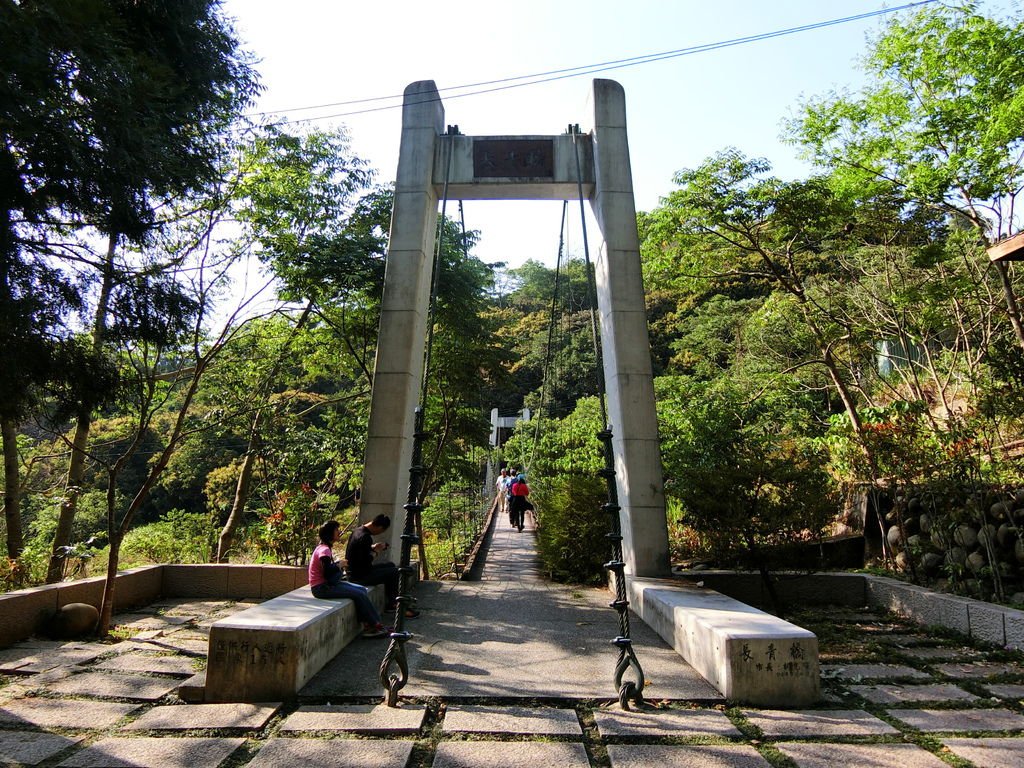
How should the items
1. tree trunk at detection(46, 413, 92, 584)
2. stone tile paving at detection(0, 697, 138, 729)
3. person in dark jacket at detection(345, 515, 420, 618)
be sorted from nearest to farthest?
stone tile paving at detection(0, 697, 138, 729) < person in dark jacket at detection(345, 515, 420, 618) < tree trunk at detection(46, 413, 92, 584)

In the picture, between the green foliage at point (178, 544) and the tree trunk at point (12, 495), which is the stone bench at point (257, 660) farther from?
the green foliage at point (178, 544)

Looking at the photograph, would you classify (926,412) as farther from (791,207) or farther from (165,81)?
(165,81)

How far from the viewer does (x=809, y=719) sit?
2.47 metres

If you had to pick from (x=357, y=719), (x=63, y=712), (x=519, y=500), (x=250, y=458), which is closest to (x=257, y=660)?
(x=357, y=719)

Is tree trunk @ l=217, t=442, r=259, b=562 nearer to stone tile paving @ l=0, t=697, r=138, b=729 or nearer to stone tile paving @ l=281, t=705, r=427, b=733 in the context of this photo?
stone tile paving @ l=0, t=697, r=138, b=729

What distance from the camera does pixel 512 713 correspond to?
2.53 meters

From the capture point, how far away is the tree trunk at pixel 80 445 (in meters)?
3.59

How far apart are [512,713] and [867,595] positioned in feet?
12.5

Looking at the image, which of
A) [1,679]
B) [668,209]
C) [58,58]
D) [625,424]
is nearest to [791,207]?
[668,209]

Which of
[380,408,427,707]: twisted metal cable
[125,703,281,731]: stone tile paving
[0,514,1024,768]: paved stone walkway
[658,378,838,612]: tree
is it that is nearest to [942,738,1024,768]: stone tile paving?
[0,514,1024,768]: paved stone walkway

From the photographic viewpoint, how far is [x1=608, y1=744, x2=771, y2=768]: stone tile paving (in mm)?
2074

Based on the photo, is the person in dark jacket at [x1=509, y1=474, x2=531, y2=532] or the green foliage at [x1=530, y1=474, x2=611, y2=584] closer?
the green foliage at [x1=530, y1=474, x2=611, y2=584]

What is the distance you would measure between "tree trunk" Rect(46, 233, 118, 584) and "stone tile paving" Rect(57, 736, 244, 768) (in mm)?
1889

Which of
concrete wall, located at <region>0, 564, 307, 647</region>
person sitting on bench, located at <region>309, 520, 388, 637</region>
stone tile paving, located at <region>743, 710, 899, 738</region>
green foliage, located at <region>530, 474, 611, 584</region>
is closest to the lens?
stone tile paving, located at <region>743, 710, 899, 738</region>
